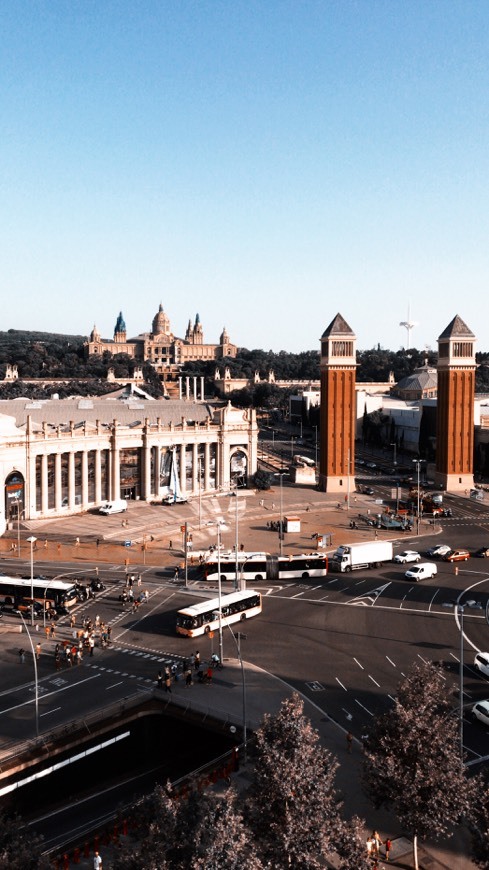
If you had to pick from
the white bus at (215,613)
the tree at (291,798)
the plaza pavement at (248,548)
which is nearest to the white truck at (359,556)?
the plaza pavement at (248,548)

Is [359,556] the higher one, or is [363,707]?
[359,556]

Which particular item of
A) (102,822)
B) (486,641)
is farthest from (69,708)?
(486,641)

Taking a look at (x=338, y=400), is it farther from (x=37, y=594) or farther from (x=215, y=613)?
(x=37, y=594)

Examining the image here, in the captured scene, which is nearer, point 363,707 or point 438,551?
point 363,707

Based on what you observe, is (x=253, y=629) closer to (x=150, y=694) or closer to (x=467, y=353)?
(x=150, y=694)

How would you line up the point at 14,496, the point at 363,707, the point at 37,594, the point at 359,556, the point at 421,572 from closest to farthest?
the point at 363,707
the point at 37,594
the point at 421,572
the point at 359,556
the point at 14,496

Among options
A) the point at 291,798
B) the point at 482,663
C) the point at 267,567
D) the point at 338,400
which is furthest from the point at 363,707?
the point at 338,400

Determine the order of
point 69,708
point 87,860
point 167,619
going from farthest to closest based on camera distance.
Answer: point 167,619
point 69,708
point 87,860
